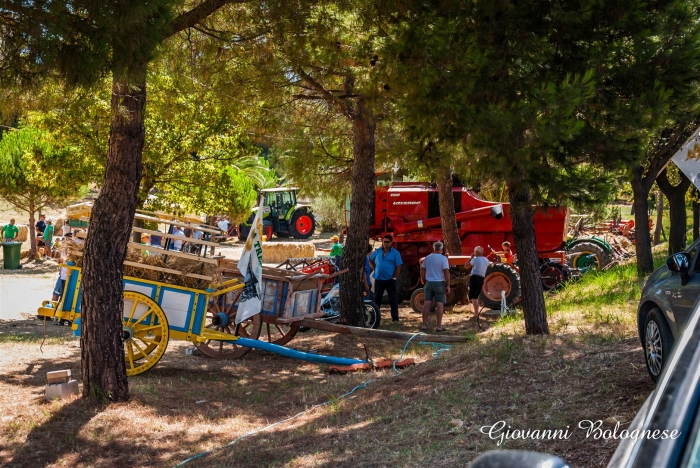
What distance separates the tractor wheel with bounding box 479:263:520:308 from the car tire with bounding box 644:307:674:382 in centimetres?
983

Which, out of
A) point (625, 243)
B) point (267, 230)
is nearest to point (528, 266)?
point (625, 243)

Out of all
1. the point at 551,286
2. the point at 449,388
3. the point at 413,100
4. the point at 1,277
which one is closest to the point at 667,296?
the point at 449,388

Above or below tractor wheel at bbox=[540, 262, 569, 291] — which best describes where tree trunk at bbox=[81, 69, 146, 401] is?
above

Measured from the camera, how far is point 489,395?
671 cm

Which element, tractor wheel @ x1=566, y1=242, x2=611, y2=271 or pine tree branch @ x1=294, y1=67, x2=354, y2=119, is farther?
tractor wheel @ x1=566, y1=242, x2=611, y2=271

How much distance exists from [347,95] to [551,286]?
734cm

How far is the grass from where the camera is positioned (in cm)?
584

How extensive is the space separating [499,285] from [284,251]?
788 inches

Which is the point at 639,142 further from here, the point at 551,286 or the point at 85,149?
the point at 85,149

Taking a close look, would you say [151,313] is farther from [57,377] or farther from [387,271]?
[387,271]

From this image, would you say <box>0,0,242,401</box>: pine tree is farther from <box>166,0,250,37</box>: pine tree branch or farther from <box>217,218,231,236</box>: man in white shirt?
<box>217,218,231,236</box>: man in white shirt

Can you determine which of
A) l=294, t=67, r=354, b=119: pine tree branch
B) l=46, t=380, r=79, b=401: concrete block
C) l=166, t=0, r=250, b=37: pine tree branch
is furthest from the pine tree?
l=294, t=67, r=354, b=119: pine tree branch

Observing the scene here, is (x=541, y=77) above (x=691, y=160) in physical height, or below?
above

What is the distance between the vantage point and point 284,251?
3569 cm
